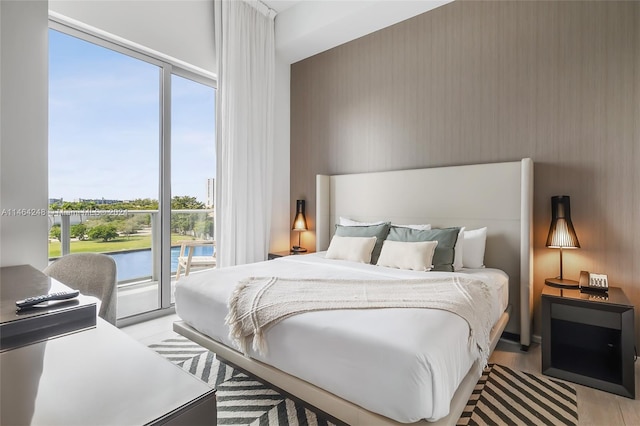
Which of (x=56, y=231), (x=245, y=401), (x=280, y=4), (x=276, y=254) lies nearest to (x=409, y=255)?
(x=245, y=401)

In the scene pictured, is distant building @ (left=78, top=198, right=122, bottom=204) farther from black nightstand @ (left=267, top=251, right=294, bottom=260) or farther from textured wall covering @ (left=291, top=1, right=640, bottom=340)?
textured wall covering @ (left=291, top=1, right=640, bottom=340)

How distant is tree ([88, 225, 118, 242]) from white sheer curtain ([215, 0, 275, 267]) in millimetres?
990

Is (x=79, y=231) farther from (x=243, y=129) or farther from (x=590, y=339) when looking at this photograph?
(x=590, y=339)

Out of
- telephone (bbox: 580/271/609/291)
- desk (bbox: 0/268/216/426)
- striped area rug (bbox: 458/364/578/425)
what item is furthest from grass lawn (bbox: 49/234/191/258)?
telephone (bbox: 580/271/609/291)

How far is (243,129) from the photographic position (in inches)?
145

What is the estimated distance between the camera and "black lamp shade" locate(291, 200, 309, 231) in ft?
13.7

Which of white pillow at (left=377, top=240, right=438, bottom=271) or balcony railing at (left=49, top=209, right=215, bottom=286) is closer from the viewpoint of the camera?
white pillow at (left=377, top=240, right=438, bottom=271)

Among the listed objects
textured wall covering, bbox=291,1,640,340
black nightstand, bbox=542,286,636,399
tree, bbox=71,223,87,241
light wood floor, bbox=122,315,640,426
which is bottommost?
light wood floor, bbox=122,315,640,426

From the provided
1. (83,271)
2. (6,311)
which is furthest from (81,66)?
(6,311)

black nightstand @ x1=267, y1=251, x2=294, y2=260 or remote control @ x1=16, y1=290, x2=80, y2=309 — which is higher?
remote control @ x1=16, y1=290, x2=80, y2=309

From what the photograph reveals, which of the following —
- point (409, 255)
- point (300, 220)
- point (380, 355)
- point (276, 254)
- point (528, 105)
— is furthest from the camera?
point (300, 220)

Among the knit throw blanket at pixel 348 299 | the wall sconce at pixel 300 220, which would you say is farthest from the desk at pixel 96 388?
the wall sconce at pixel 300 220

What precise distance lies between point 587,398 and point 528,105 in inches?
85.9

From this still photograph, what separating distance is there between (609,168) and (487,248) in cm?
104
